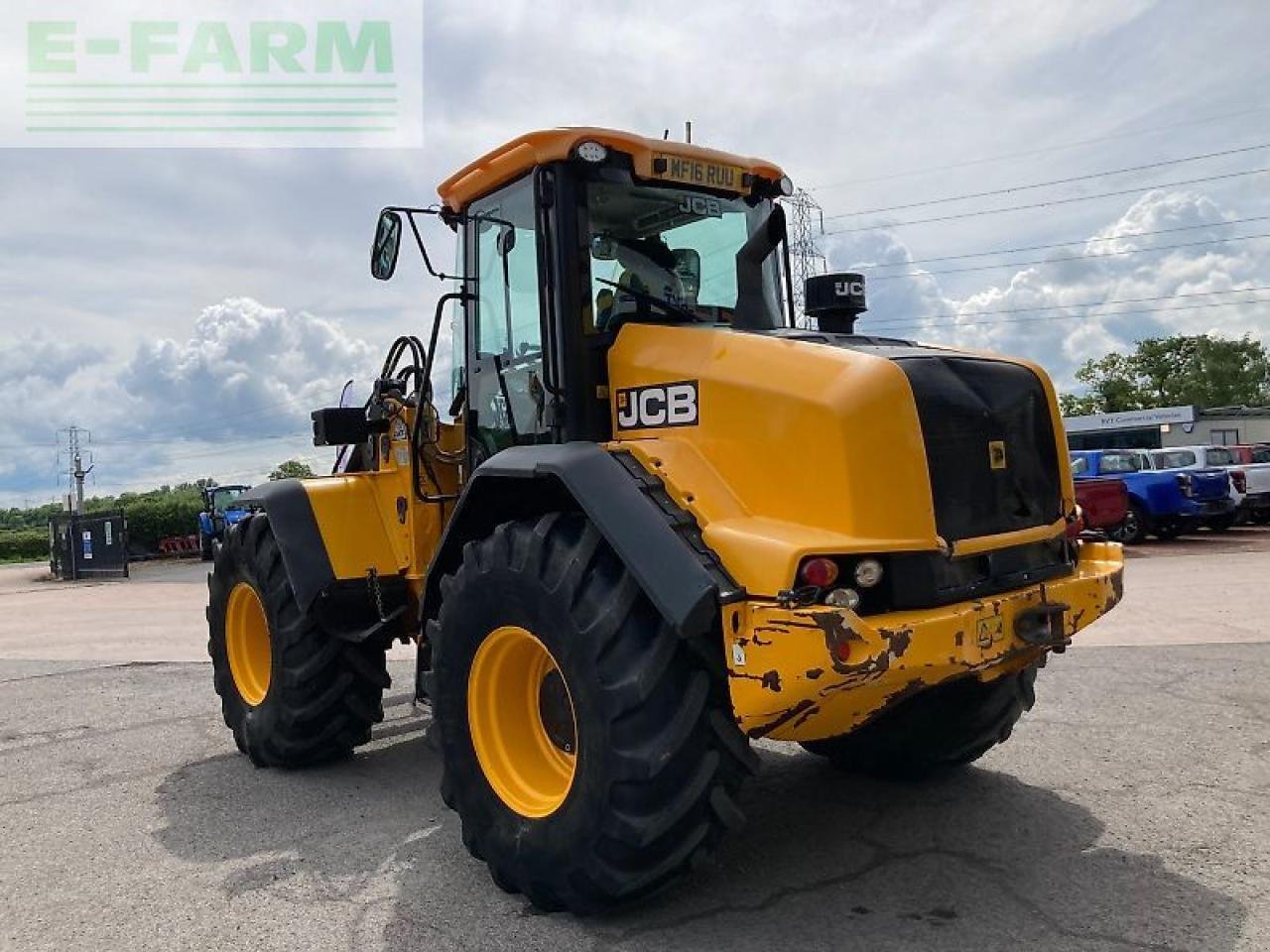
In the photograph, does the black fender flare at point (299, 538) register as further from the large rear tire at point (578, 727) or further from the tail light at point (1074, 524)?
the tail light at point (1074, 524)

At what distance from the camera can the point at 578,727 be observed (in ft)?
11.2

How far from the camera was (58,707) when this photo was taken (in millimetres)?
7758

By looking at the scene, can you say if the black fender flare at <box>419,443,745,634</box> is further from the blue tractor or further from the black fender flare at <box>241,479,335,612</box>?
the blue tractor

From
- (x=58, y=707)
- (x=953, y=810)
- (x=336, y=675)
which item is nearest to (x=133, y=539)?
(x=58, y=707)

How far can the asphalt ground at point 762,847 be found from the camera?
3.37 meters

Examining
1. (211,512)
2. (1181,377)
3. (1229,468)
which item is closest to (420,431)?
(1229,468)

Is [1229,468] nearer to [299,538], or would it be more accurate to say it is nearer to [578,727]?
[299,538]

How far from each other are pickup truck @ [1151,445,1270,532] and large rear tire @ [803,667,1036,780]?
1640cm

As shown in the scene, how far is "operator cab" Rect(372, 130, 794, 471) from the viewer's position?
4082mm

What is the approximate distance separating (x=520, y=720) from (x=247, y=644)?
2.76m

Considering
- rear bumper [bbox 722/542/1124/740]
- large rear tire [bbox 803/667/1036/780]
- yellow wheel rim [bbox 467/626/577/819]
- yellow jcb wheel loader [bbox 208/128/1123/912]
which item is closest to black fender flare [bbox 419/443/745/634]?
yellow jcb wheel loader [bbox 208/128/1123/912]

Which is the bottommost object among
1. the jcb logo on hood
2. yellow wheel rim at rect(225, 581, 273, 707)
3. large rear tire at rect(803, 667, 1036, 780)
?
large rear tire at rect(803, 667, 1036, 780)

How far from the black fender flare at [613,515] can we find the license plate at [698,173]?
4.16 ft

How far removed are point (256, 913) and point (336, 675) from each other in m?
1.78
